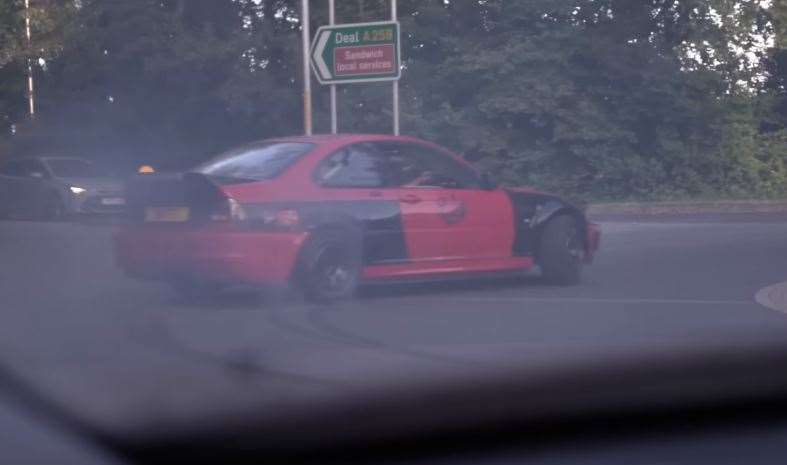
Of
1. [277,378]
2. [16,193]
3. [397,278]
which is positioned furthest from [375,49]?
[277,378]

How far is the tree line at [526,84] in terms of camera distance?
2827 cm

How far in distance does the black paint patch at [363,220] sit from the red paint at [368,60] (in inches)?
442

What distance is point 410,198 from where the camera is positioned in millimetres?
10578

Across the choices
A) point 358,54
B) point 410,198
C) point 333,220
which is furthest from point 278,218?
point 358,54

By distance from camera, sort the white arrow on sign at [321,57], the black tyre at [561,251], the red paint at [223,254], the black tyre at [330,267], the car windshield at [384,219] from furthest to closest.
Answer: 1. the white arrow on sign at [321,57]
2. the black tyre at [561,251]
3. the black tyre at [330,267]
4. the red paint at [223,254]
5. the car windshield at [384,219]

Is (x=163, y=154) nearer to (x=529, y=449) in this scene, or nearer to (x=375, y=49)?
(x=375, y=49)

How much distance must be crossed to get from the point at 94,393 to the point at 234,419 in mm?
682

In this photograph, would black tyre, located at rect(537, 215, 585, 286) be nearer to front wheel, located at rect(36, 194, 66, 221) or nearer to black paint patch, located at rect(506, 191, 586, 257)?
black paint patch, located at rect(506, 191, 586, 257)

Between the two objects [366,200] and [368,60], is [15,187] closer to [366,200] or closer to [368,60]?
[368,60]

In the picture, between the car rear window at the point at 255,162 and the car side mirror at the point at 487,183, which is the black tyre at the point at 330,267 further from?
the car side mirror at the point at 487,183

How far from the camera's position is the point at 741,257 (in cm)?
1455

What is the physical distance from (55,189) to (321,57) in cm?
626

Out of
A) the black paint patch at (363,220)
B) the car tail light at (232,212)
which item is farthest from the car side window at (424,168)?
the car tail light at (232,212)

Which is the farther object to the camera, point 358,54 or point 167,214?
point 358,54
